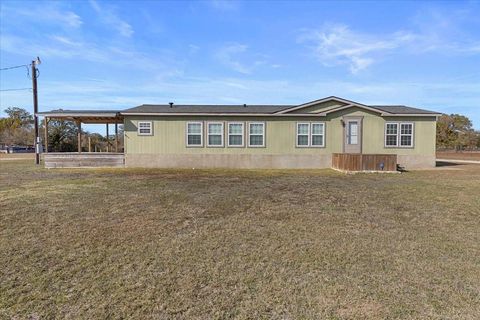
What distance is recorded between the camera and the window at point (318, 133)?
17.4m

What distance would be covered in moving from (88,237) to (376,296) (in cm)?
381

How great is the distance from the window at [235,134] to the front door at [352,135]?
205 inches

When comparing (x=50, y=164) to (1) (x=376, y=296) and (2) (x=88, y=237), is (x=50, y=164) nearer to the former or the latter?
(2) (x=88, y=237)

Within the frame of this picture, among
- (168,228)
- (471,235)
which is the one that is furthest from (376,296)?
(168,228)

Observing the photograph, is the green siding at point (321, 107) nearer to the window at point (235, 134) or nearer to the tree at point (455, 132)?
the window at point (235, 134)

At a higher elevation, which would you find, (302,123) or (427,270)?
(302,123)

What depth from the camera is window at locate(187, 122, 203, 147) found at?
56.8 feet

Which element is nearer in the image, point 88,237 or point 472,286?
point 472,286

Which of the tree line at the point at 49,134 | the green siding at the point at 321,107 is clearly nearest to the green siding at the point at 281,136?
the green siding at the point at 321,107

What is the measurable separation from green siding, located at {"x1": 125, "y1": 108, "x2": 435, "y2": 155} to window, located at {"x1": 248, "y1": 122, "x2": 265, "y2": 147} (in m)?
0.18

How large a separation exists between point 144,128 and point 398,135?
41.9 ft

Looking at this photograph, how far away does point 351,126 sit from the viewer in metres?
17.3

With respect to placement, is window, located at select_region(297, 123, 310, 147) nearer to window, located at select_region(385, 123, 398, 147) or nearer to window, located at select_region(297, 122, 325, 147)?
window, located at select_region(297, 122, 325, 147)

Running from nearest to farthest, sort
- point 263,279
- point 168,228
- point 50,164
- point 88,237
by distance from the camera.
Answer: point 263,279, point 88,237, point 168,228, point 50,164
